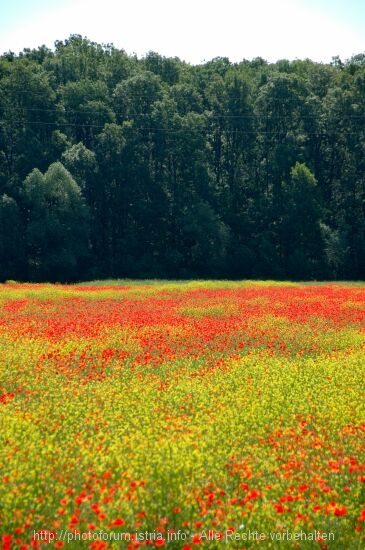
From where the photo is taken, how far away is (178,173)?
2815 inches

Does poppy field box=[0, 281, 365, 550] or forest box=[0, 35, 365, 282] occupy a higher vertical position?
forest box=[0, 35, 365, 282]

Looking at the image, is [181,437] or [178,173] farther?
[178,173]

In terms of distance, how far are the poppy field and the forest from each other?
4242 cm

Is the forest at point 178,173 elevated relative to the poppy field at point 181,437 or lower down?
elevated

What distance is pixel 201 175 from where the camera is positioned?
69625mm

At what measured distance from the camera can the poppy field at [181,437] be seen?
697cm

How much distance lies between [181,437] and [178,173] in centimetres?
6353

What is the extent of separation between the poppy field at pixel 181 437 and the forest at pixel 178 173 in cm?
4242

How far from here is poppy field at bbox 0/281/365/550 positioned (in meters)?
6.97

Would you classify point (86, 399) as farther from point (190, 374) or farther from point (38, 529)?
point (38, 529)

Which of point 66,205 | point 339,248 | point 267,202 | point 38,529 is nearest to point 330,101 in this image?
point 267,202

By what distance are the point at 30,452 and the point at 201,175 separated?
6264 cm

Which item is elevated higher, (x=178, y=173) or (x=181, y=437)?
(x=178, y=173)

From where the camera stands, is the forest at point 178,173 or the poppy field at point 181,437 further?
the forest at point 178,173
